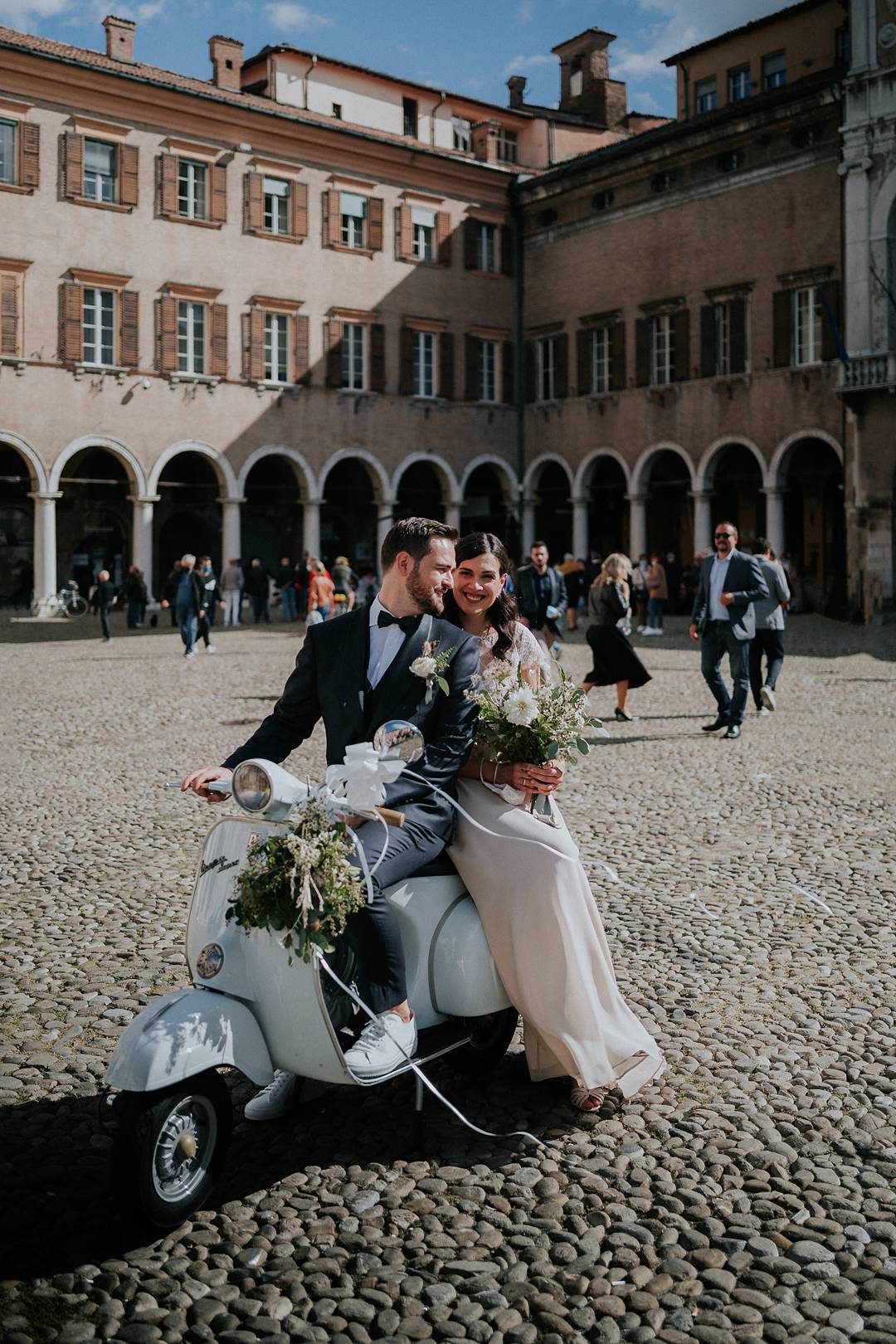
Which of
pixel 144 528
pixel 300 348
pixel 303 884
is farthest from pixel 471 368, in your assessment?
pixel 303 884

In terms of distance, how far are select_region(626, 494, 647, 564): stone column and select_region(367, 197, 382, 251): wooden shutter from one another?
9192 millimetres

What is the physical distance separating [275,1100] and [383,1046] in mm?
508

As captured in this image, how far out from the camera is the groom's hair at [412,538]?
393cm

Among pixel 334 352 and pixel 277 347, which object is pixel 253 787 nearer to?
pixel 277 347

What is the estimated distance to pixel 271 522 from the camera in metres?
40.1

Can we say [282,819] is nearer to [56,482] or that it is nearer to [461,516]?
[56,482]

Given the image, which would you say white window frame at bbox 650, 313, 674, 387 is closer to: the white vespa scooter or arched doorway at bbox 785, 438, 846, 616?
arched doorway at bbox 785, 438, 846, 616

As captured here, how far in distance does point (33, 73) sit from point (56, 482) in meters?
8.79

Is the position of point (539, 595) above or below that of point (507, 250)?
Result: below

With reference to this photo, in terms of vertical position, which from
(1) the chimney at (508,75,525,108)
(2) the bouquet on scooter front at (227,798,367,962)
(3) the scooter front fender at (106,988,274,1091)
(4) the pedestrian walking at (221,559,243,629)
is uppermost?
(1) the chimney at (508,75,525,108)

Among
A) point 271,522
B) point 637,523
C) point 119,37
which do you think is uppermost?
point 119,37

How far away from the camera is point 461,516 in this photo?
38.7 m

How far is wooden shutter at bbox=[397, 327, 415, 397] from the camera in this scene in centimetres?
3656

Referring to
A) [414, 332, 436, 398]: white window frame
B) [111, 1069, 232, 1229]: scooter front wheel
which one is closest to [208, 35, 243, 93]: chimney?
[414, 332, 436, 398]: white window frame
